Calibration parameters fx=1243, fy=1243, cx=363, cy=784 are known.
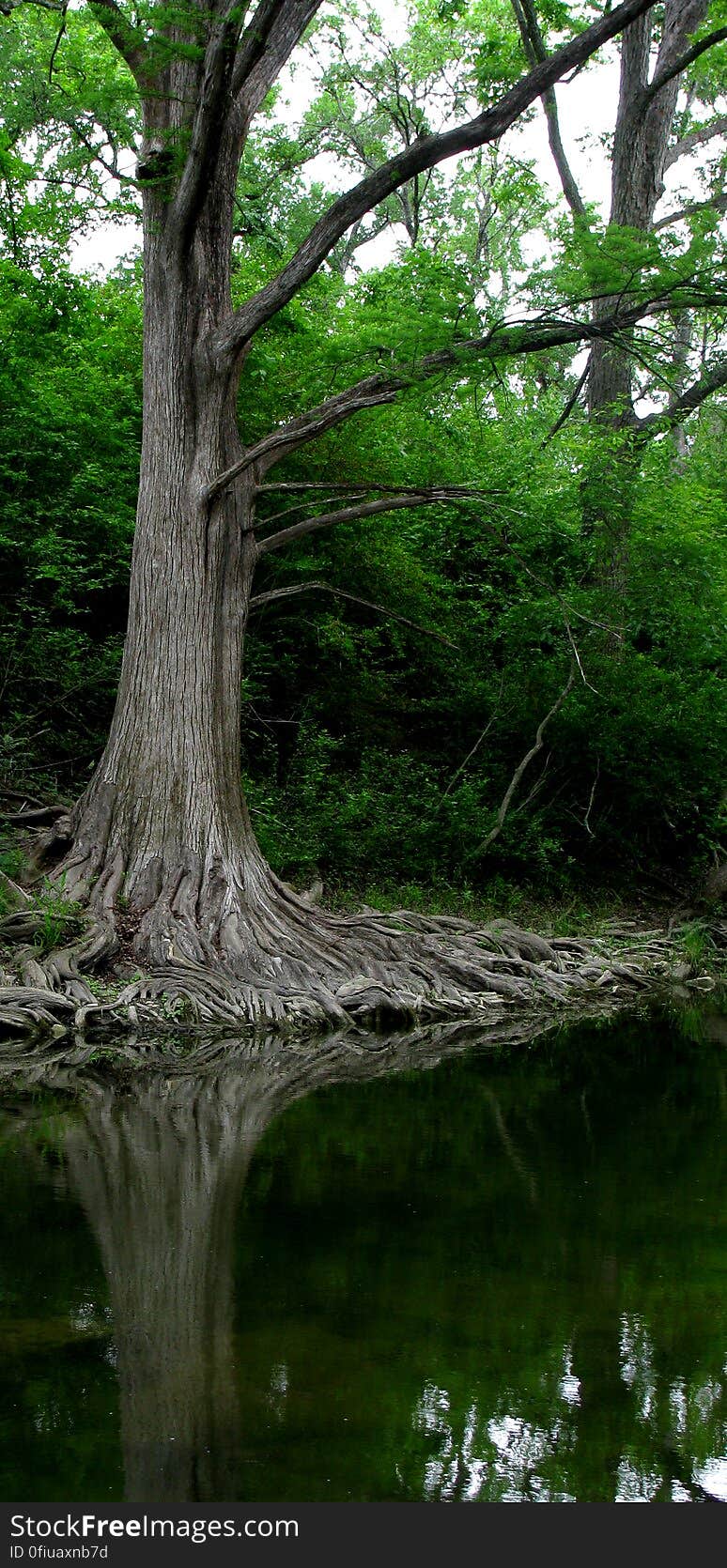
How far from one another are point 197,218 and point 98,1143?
7163 mm

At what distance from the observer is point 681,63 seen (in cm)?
1315

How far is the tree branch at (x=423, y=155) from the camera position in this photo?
8852 mm

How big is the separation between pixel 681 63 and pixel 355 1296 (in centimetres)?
1334

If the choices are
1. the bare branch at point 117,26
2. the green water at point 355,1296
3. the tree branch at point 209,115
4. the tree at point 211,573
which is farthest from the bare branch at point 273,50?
the green water at point 355,1296

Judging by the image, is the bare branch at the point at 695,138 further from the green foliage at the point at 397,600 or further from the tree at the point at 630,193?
the green foliage at the point at 397,600

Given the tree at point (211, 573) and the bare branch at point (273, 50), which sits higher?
the bare branch at point (273, 50)

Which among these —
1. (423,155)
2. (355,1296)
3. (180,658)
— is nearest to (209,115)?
(423,155)

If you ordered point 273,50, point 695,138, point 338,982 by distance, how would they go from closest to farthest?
point 338,982
point 273,50
point 695,138

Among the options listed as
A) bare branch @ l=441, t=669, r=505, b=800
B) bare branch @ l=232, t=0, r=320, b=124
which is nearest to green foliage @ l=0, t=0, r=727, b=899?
bare branch @ l=441, t=669, r=505, b=800

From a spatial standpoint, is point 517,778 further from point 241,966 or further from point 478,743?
point 241,966

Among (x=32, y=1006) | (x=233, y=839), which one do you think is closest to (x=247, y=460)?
(x=233, y=839)

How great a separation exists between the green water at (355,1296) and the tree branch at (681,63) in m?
10.1

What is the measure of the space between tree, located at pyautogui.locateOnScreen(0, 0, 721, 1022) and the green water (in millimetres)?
2050

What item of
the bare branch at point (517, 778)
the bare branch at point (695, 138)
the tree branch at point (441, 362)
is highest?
the bare branch at point (695, 138)
